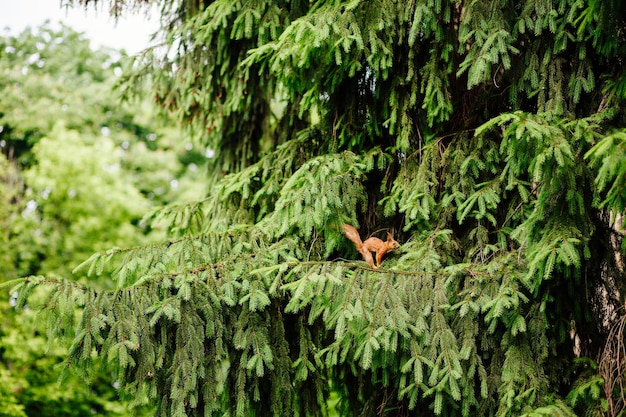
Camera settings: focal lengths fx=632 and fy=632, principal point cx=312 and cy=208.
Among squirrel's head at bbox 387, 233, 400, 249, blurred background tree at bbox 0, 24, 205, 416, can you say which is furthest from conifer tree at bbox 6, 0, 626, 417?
blurred background tree at bbox 0, 24, 205, 416

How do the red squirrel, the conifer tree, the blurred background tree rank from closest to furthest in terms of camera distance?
the conifer tree, the red squirrel, the blurred background tree

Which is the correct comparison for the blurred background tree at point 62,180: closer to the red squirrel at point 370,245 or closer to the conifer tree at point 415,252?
the conifer tree at point 415,252

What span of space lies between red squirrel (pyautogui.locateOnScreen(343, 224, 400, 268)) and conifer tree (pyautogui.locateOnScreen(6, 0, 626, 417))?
0.07 metres

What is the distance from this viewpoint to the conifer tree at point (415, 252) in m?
3.01

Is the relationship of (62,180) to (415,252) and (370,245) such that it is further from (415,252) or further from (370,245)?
(415,252)

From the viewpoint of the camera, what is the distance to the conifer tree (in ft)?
9.87

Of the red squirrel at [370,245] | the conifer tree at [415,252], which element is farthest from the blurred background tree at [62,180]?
the red squirrel at [370,245]

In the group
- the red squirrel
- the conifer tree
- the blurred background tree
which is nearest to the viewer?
the conifer tree

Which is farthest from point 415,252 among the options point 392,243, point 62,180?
point 62,180

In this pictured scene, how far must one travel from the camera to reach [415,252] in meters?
3.53

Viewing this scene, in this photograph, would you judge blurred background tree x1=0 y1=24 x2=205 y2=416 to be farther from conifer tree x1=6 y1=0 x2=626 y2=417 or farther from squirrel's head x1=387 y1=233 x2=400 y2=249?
squirrel's head x1=387 y1=233 x2=400 y2=249

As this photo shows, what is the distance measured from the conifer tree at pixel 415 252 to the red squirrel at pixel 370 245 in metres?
0.07

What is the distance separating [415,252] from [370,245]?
28 centimetres

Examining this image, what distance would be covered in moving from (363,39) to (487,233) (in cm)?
132
